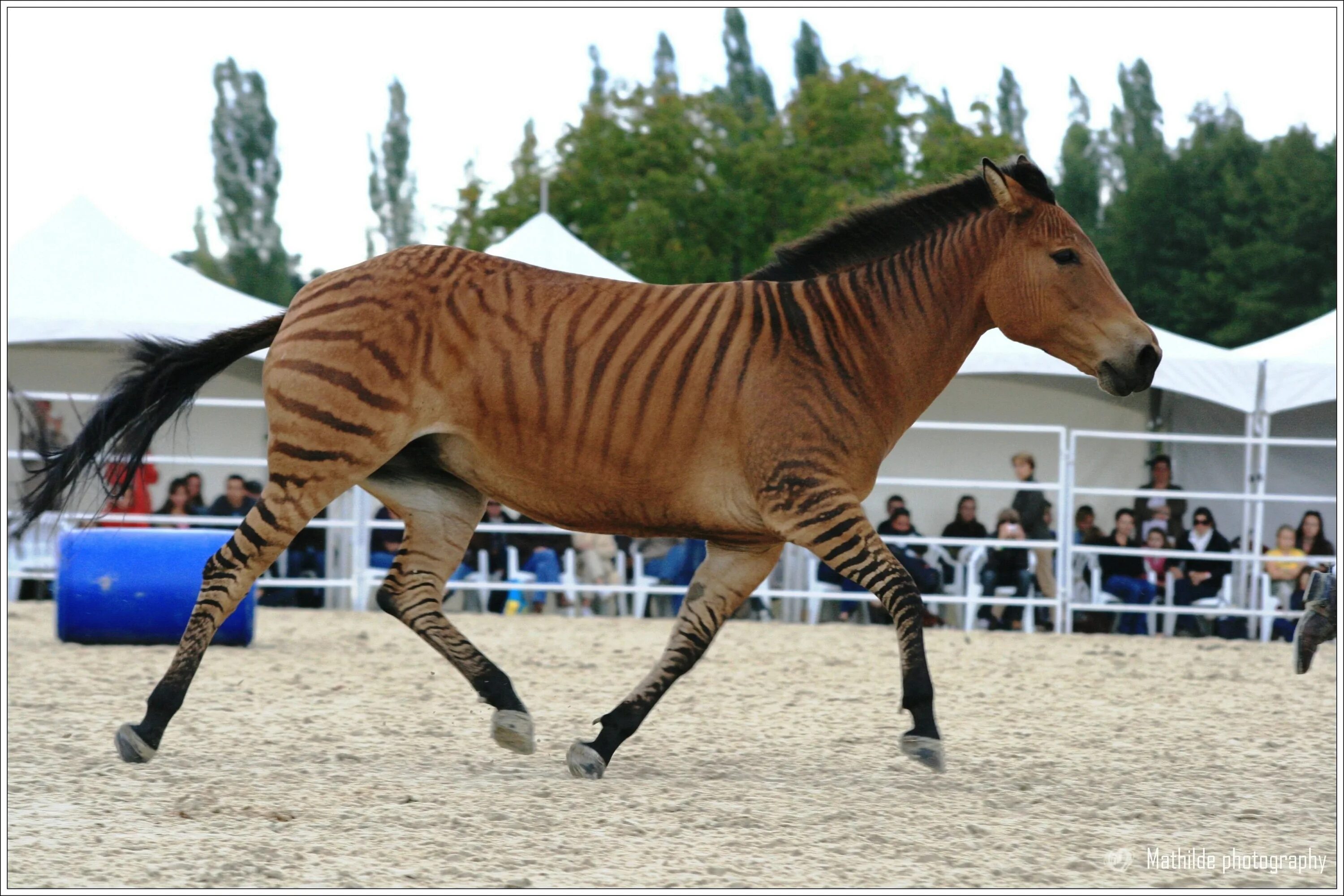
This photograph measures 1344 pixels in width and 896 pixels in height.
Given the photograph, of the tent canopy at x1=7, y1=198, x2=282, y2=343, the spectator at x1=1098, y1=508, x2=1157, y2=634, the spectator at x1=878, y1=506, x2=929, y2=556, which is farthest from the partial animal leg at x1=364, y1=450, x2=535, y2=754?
the spectator at x1=1098, y1=508, x2=1157, y2=634

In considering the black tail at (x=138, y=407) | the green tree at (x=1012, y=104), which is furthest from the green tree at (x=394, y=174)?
the black tail at (x=138, y=407)

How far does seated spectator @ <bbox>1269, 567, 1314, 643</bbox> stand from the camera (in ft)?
35.9

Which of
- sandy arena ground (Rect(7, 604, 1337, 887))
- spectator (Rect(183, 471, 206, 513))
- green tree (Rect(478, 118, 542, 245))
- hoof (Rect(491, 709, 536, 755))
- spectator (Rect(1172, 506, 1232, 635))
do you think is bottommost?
sandy arena ground (Rect(7, 604, 1337, 887))

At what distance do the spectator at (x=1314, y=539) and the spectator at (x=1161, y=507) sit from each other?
3.08 feet

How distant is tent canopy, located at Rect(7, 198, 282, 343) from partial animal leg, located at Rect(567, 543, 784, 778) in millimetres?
7114

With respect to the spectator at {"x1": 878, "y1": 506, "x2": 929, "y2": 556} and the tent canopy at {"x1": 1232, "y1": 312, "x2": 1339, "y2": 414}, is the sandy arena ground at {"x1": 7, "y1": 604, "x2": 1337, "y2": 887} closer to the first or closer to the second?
the spectator at {"x1": 878, "y1": 506, "x2": 929, "y2": 556}

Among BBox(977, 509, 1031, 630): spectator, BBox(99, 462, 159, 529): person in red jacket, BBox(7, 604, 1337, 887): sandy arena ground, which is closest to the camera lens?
BBox(7, 604, 1337, 887): sandy arena ground

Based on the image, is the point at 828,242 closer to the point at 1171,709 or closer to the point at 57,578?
the point at 1171,709

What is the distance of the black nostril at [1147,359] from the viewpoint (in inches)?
173

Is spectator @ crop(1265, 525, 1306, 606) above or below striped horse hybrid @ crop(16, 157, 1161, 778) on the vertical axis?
below

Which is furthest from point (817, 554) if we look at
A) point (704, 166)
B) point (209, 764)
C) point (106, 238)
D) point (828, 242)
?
point (704, 166)

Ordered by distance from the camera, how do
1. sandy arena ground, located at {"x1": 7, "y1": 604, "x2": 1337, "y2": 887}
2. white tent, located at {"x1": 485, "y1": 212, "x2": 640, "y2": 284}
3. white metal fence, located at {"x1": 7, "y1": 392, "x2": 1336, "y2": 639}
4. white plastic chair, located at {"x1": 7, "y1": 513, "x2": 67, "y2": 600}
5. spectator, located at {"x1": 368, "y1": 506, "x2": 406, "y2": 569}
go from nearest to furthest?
1. sandy arena ground, located at {"x1": 7, "y1": 604, "x2": 1337, "y2": 887}
2. white metal fence, located at {"x1": 7, "y1": 392, "x2": 1336, "y2": 639}
3. white plastic chair, located at {"x1": 7, "y1": 513, "x2": 67, "y2": 600}
4. spectator, located at {"x1": 368, "y1": 506, "x2": 406, "y2": 569}
5. white tent, located at {"x1": 485, "y1": 212, "x2": 640, "y2": 284}

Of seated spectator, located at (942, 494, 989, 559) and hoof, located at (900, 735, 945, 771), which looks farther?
seated spectator, located at (942, 494, 989, 559)

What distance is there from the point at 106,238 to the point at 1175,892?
11616 mm
